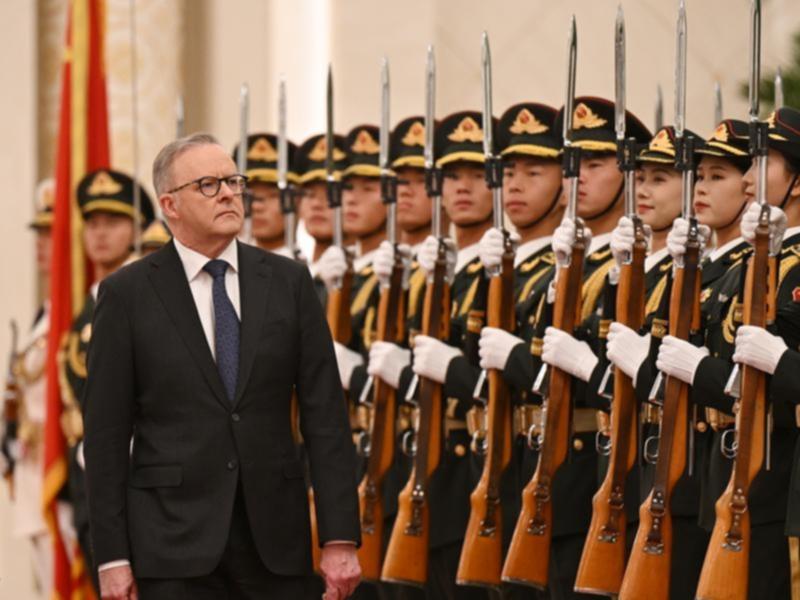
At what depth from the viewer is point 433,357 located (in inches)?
301

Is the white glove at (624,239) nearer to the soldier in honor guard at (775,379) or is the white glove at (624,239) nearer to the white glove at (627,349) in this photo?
the white glove at (627,349)

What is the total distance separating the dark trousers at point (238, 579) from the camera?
546 centimetres

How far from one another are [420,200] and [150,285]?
9.69ft

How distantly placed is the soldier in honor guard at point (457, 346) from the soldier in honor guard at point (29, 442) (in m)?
3.23

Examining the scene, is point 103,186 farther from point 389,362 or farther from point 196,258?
point 196,258

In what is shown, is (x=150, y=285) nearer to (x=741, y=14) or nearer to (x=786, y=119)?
(x=786, y=119)

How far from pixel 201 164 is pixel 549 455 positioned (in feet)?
6.12

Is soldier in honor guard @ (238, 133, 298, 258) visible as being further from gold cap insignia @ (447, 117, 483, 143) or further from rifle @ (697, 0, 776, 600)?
rifle @ (697, 0, 776, 600)

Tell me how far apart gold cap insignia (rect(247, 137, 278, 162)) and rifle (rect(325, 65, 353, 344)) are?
103cm

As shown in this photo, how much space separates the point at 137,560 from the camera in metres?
5.46

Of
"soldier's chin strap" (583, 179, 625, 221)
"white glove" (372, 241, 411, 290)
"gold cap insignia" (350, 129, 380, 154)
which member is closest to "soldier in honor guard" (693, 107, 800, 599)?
"soldier's chin strap" (583, 179, 625, 221)

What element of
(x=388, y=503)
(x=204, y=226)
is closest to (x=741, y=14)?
(x=388, y=503)

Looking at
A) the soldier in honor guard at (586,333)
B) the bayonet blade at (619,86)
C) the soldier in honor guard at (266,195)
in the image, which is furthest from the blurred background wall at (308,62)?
the bayonet blade at (619,86)

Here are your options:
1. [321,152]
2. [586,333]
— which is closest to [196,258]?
[586,333]
